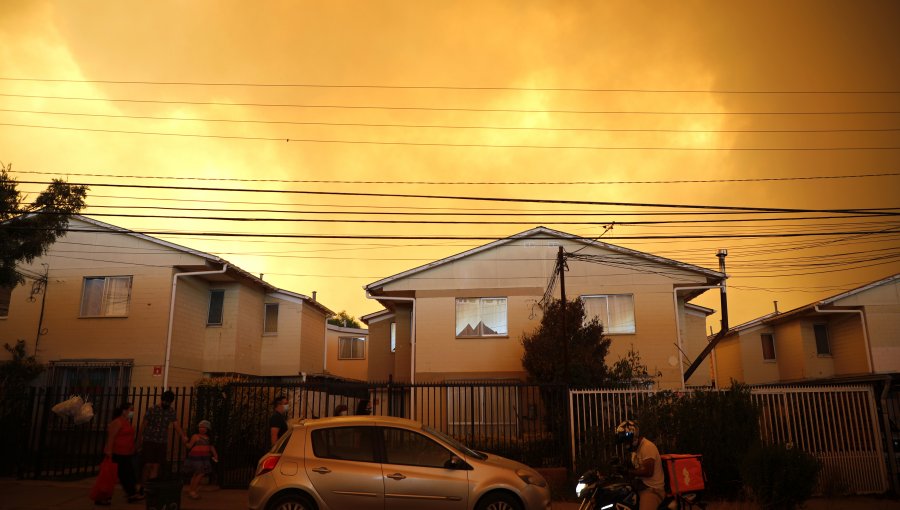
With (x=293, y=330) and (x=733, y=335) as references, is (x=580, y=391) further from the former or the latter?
(x=733, y=335)

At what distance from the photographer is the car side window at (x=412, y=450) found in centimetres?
884

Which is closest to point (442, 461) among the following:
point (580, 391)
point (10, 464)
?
point (580, 391)

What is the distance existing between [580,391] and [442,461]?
17.1ft

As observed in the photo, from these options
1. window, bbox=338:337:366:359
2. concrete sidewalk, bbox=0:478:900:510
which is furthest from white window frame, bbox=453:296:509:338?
window, bbox=338:337:366:359

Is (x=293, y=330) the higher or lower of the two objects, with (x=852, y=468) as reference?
higher

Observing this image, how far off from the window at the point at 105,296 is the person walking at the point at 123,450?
443 inches

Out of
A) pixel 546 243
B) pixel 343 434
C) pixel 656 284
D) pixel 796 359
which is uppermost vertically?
pixel 546 243

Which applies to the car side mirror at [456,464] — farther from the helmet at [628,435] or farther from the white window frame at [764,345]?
the white window frame at [764,345]

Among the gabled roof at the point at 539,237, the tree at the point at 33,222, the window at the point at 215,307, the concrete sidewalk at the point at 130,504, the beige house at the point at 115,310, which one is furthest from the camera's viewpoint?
the window at the point at 215,307

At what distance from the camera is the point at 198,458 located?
12164 mm

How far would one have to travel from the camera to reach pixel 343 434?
29.5 feet

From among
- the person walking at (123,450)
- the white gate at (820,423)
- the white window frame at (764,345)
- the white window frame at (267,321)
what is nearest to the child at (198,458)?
the person walking at (123,450)

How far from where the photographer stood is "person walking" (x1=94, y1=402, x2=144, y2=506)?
11422 mm

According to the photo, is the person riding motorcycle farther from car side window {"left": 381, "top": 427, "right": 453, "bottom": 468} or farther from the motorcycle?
car side window {"left": 381, "top": 427, "right": 453, "bottom": 468}
